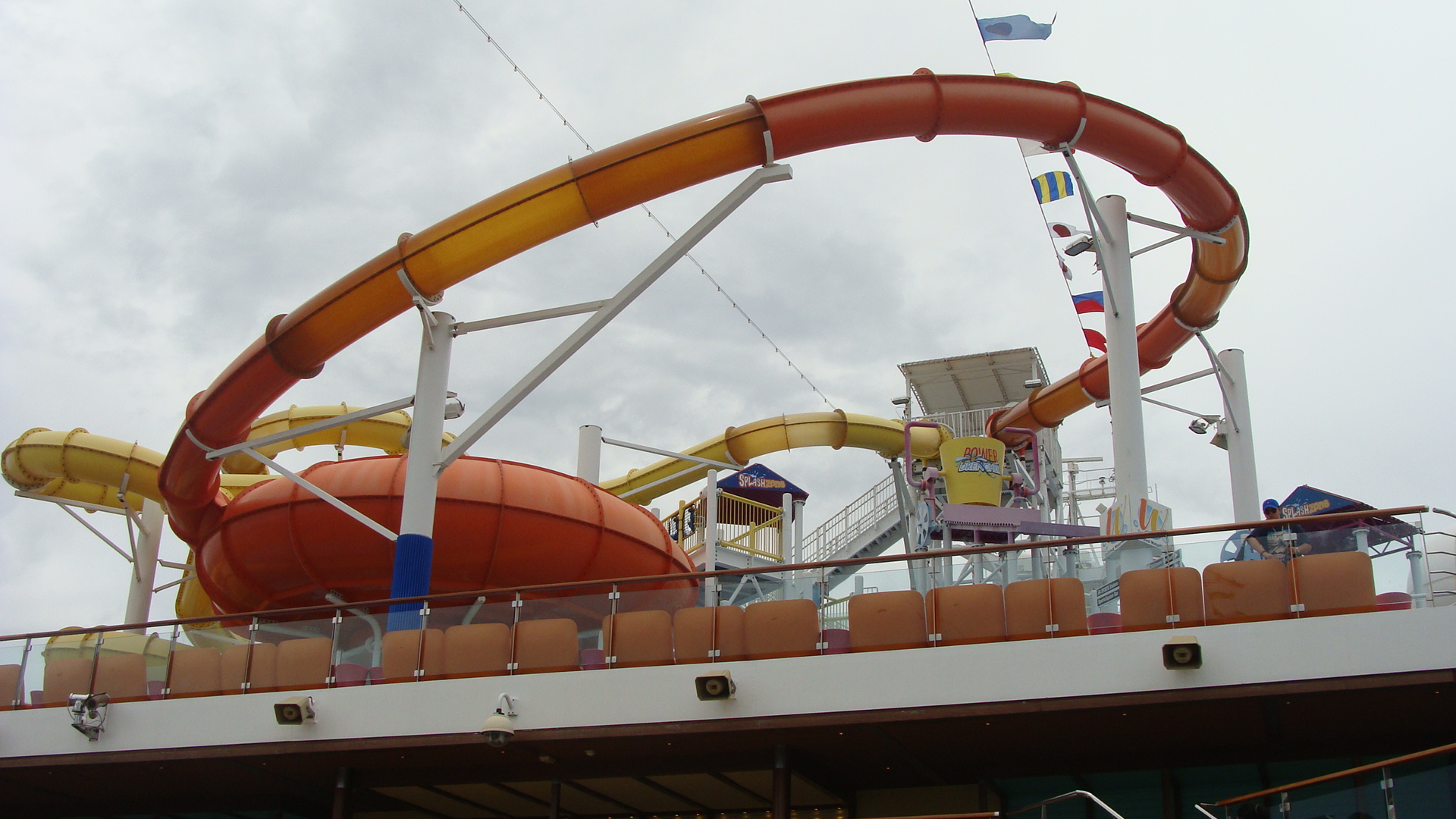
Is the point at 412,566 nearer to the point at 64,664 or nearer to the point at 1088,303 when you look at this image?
the point at 64,664

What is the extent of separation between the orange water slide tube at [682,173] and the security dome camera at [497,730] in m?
6.01

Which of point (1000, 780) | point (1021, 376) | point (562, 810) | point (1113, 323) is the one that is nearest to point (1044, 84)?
point (1113, 323)

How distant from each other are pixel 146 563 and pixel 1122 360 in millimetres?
17703

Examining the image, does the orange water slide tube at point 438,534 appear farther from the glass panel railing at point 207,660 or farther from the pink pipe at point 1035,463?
the pink pipe at point 1035,463

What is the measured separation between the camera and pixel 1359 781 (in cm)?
809

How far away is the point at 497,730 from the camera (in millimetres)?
11859

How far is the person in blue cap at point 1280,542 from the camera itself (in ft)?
36.3

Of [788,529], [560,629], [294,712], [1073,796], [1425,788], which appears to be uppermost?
[788,529]

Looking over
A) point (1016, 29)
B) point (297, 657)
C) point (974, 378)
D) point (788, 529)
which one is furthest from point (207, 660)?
point (974, 378)

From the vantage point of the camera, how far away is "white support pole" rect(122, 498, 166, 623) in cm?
2236

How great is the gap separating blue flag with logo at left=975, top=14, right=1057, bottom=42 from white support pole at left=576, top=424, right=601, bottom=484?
9.25m

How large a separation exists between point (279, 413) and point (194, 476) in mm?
7518

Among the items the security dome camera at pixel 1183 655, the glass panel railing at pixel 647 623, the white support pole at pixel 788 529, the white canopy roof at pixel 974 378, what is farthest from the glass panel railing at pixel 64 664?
the white canopy roof at pixel 974 378

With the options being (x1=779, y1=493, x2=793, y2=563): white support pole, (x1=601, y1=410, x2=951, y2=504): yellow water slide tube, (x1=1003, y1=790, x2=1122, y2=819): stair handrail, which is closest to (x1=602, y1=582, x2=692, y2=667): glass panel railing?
(x1=1003, y1=790, x2=1122, y2=819): stair handrail
